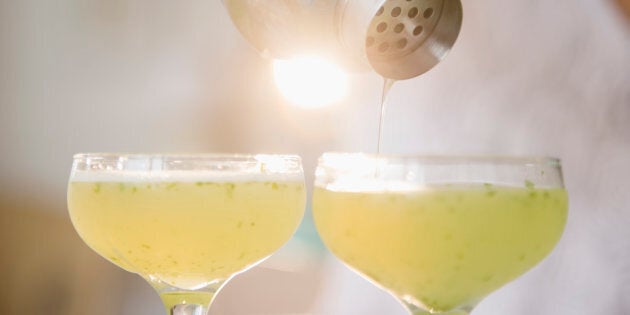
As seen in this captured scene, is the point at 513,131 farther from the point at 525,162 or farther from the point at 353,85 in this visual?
the point at 525,162

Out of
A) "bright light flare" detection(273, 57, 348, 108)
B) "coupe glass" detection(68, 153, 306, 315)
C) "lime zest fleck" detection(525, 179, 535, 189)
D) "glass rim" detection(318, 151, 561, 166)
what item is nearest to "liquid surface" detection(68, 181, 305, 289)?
"coupe glass" detection(68, 153, 306, 315)

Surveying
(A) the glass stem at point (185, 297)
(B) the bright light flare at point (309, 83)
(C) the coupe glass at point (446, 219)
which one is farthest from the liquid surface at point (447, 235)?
(B) the bright light flare at point (309, 83)

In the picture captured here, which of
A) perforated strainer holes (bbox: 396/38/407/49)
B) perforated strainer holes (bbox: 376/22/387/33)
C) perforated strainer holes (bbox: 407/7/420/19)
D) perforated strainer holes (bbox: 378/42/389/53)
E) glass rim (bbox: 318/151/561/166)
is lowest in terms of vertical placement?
glass rim (bbox: 318/151/561/166)

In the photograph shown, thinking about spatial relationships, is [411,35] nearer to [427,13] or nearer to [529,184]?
[427,13]

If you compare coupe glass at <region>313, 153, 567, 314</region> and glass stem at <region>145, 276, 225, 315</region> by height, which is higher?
coupe glass at <region>313, 153, 567, 314</region>

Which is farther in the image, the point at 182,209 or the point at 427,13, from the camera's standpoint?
the point at 427,13

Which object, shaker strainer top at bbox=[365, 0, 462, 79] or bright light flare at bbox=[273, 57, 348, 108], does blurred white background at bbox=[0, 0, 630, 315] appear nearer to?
bright light flare at bbox=[273, 57, 348, 108]

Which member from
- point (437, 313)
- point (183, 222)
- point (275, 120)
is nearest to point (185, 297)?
point (183, 222)
